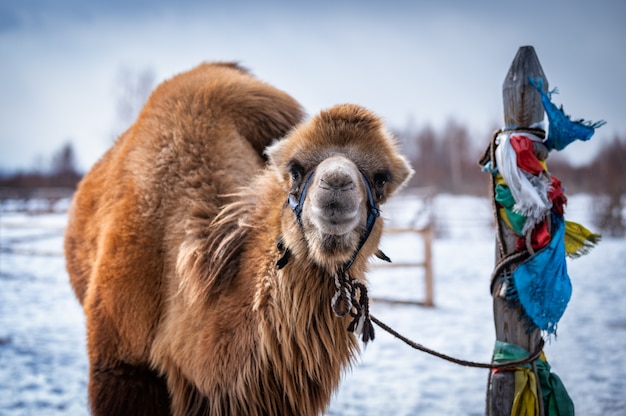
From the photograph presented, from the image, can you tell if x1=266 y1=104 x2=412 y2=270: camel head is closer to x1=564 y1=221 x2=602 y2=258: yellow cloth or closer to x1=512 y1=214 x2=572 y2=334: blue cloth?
x1=512 y1=214 x2=572 y2=334: blue cloth

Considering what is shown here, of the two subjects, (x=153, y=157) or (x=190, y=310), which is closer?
(x=190, y=310)

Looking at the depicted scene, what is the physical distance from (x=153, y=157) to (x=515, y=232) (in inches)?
92.2

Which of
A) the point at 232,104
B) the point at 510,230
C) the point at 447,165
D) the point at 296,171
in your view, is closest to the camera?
the point at 296,171

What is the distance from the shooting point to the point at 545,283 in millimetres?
2420

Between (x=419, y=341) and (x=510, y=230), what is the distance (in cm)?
381

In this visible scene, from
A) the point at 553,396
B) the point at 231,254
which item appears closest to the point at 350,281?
→ the point at 231,254

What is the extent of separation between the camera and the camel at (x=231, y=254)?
2086 millimetres

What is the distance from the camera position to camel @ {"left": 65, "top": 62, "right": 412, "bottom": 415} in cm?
209

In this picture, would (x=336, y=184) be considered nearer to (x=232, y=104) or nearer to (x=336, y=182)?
(x=336, y=182)

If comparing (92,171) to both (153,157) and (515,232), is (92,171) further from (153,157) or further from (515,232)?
(515,232)

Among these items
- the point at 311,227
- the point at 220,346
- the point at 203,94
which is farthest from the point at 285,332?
the point at 203,94

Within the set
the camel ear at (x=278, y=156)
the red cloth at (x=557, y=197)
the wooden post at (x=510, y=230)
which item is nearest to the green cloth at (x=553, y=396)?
the wooden post at (x=510, y=230)

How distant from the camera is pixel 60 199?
29.2 meters

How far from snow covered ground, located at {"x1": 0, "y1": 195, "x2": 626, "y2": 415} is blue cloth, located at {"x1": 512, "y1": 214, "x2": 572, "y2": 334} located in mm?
960
